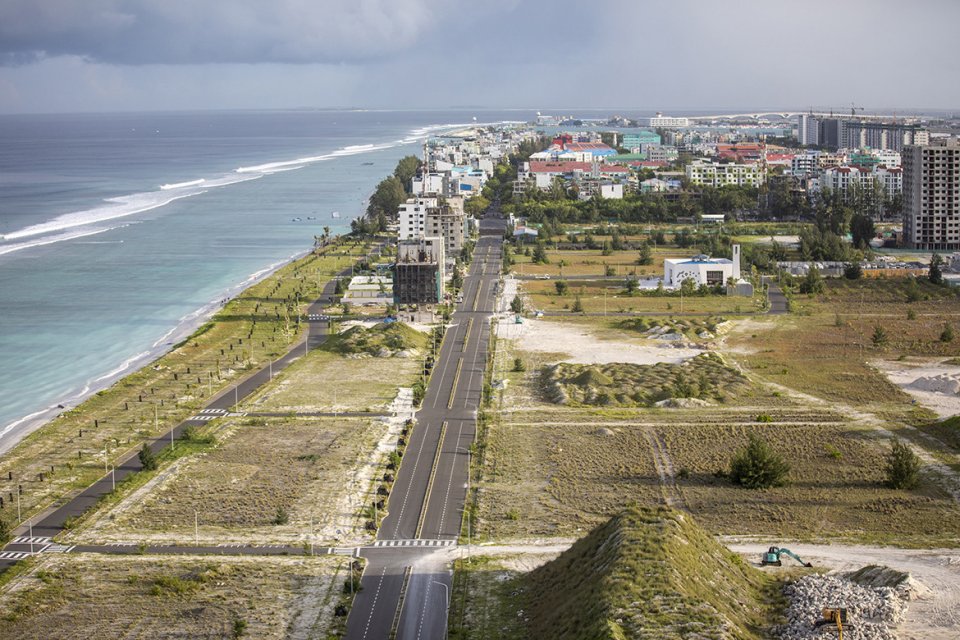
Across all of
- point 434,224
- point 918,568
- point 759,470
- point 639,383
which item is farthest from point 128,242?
point 918,568

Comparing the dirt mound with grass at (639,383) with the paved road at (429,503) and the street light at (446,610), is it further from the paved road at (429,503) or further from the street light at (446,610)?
the street light at (446,610)

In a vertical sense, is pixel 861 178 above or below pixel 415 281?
above

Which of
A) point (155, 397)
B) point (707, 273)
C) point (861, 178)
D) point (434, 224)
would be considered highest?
point (861, 178)

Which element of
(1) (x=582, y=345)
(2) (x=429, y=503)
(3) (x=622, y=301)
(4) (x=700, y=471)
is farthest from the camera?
(3) (x=622, y=301)

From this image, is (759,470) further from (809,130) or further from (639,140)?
(809,130)

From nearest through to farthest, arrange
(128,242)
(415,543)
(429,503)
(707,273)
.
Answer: (415,543)
(429,503)
(707,273)
(128,242)

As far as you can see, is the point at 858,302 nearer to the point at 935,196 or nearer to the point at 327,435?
the point at 935,196

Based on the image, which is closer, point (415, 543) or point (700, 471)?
point (415, 543)

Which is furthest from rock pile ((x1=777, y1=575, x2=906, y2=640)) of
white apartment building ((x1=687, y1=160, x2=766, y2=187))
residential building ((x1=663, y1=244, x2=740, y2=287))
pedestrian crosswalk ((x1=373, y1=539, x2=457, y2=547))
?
white apartment building ((x1=687, y1=160, x2=766, y2=187))
